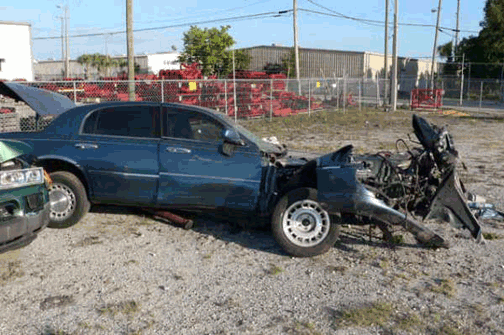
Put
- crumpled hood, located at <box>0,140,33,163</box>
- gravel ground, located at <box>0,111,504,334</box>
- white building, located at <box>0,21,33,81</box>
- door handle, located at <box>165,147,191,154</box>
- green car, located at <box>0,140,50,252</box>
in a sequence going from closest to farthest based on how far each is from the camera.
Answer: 1. gravel ground, located at <box>0,111,504,334</box>
2. green car, located at <box>0,140,50,252</box>
3. crumpled hood, located at <box>0,140,33,163</box>
4. door handle, located at <box>165,147,191,154</box>
5. white building, located at <box>0,21,33,81</box>

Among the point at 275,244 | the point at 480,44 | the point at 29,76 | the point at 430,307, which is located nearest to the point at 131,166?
the point at 275,244

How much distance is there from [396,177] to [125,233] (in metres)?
3.21

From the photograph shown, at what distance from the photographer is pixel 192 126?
A: 21.3 feet

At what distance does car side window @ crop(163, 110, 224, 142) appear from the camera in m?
6.41

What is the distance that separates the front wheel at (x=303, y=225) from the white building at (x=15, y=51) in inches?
1534

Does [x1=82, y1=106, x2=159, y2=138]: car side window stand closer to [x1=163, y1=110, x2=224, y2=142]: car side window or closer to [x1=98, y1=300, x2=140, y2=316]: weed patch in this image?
[x1=163, y1=110, x2=224, y2=142]: car side window

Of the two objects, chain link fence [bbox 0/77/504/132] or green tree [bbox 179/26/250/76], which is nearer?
chain link fence [bbox 0/77/504/132]

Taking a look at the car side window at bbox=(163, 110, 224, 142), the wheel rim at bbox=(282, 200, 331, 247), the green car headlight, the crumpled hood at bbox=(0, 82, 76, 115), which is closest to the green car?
the green car headlight

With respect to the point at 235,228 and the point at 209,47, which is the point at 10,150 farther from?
the point at 209,47

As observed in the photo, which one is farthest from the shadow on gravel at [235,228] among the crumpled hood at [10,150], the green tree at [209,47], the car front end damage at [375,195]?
the green tree at [209,47]

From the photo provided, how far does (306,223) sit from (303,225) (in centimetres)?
4

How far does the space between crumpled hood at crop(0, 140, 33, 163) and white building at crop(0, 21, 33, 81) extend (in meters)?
38.2

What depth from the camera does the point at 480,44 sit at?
57156 millimetres

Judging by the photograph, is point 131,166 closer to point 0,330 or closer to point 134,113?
point 134,113
